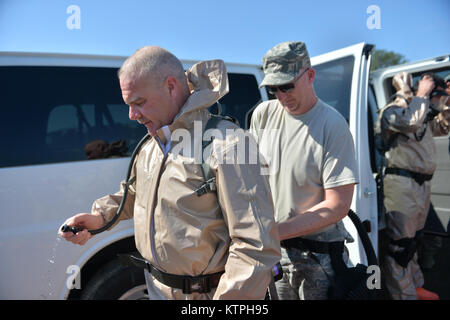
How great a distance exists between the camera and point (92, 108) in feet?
7.38

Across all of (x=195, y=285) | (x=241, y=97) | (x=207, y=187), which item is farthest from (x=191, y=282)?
(x=241, y=97)

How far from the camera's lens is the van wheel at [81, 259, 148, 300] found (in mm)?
2197

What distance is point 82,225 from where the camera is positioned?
1530mm

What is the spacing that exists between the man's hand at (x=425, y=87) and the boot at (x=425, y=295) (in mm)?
1967

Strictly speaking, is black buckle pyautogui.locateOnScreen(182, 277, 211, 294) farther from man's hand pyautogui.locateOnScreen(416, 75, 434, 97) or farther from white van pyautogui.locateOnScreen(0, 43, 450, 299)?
man's hand pyautogui.locateOnScreen(416, 75, 434, 97)

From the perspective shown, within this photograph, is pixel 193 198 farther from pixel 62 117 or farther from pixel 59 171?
pixel 62 117

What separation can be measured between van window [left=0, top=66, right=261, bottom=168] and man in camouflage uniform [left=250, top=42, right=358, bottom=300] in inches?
43.9

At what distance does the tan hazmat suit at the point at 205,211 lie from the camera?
3.66 ft

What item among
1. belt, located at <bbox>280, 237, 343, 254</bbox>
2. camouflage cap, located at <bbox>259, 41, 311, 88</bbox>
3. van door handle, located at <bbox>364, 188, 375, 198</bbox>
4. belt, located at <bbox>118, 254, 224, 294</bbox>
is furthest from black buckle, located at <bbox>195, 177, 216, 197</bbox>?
van door handle, located at <bbox>364, 188, 375, 198</bbox>

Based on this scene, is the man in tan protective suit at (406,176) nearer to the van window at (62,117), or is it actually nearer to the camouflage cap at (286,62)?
the camouflage cap at (286,62)

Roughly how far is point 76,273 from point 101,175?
671 mm
